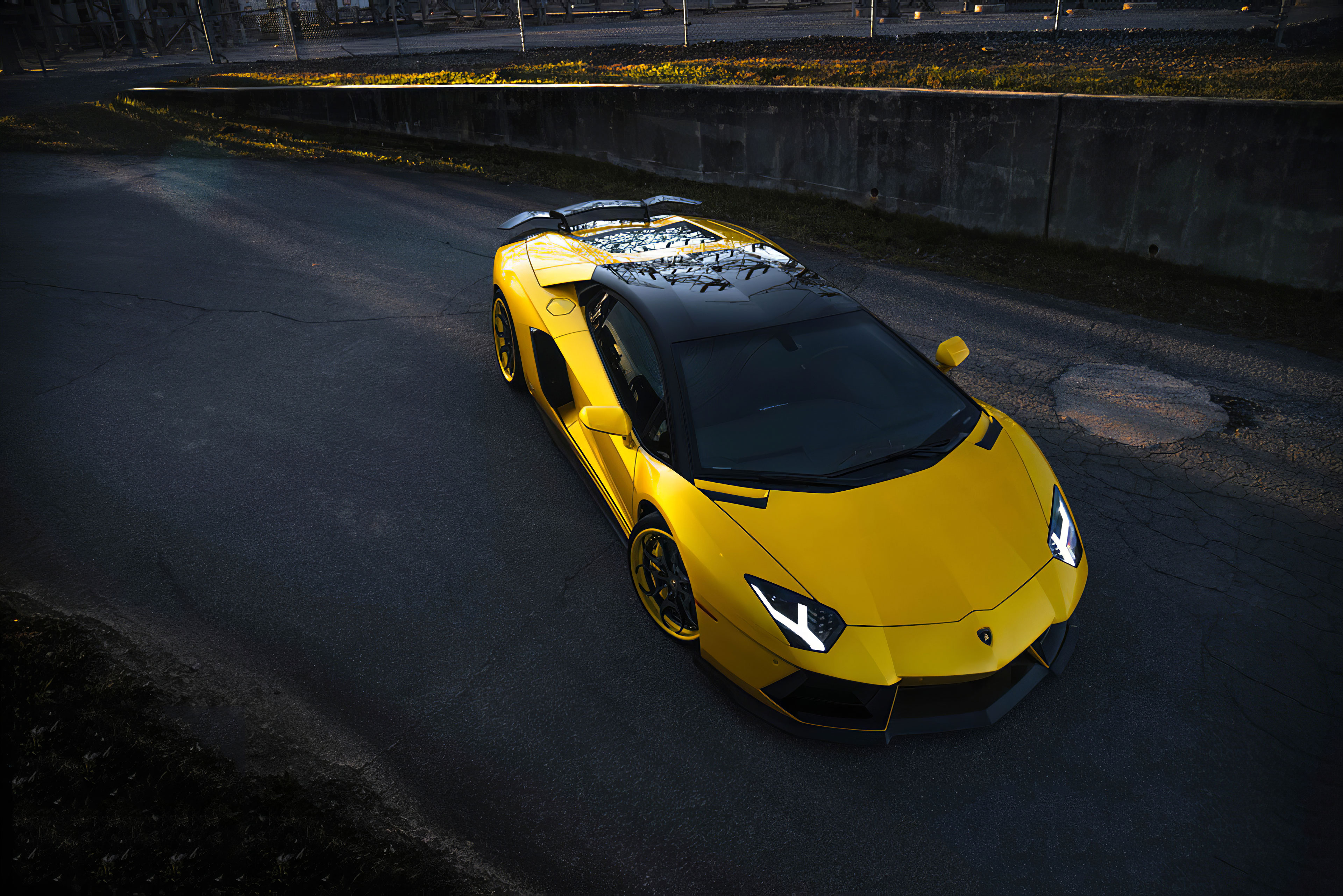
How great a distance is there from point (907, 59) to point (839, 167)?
3499 mm

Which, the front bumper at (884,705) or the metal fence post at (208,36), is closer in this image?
the front bumper at (884,705)

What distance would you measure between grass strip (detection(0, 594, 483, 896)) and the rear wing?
12.4 ft

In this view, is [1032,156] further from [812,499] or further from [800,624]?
[800,624]

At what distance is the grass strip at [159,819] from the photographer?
2.50 m

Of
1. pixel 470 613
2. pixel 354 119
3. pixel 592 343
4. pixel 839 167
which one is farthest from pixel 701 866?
pixel 354 119

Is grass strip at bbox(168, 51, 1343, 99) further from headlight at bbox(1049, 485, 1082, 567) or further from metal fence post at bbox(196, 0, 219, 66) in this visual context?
metal fence post at bbox(196, 0, 219, 66)

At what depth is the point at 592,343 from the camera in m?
4.32

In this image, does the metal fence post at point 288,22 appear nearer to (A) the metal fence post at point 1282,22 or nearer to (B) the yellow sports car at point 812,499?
→ (B) the yellow sports car at point 812,499

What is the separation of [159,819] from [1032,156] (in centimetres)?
846

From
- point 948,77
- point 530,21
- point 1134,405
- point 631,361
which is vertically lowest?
point 1134,405

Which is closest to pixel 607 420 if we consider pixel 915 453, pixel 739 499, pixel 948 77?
pixel 739 499

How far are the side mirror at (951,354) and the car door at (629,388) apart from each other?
1.47 m

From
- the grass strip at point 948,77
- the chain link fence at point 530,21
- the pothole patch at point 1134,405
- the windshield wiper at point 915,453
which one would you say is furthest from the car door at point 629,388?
the chain link fence at point 530,21

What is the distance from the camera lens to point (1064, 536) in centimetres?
329
